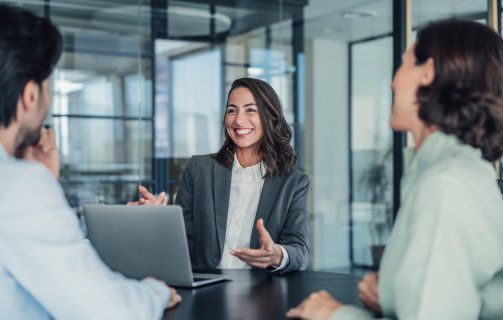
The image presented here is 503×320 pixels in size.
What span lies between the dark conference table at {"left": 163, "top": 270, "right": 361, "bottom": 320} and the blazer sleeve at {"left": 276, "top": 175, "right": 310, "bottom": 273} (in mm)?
176

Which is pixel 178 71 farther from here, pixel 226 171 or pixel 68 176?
pixel 226 171

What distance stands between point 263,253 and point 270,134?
91cm

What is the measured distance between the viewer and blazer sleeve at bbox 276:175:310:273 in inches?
118

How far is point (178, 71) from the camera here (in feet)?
25.0

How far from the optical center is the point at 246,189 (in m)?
3.34

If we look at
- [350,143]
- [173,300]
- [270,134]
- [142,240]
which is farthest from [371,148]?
[173,300]

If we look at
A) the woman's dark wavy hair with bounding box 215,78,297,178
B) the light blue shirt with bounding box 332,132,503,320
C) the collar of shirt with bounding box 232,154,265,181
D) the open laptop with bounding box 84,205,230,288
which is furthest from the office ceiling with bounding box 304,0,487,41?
the light blue shirt with bounding box 332,132,503,320

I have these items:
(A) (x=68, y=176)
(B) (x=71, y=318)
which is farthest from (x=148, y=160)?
(B) (x=71, y=318)

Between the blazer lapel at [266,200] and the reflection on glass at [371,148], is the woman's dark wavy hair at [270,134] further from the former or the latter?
the reflection on glass at [371,148]

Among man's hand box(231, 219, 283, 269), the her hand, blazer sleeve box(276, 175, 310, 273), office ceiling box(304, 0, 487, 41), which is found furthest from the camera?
office ceiling box(304, 0, 487, 41)

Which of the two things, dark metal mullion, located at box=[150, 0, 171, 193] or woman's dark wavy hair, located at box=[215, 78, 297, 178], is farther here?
dark metal mullion, located at box=[150, 0, 171, 193]

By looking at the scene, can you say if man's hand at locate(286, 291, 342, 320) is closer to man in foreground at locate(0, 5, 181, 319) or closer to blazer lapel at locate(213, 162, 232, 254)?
man in foreground at locate(0, 5, 181, 319)

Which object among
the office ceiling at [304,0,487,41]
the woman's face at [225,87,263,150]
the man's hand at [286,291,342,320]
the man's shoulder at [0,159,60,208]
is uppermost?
the office ceiling at [304,0,487,41]

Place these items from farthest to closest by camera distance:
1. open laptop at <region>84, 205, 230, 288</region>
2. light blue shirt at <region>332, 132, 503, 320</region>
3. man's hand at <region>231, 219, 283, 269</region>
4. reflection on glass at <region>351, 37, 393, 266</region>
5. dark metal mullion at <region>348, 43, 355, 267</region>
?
dark metal mullion at <region>348, 43, 355, 267</region> → reflection on glass at <region>351, 37, 393, 266</region> → man's hand at <region>231, 219, 283, 269</region> → open laptop at <region>84, 205, 230, 288</region> → light blue shirt at <region>332, 132, 503, 320</region>
